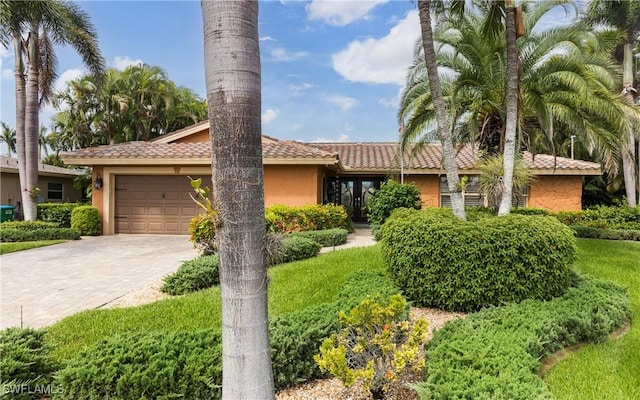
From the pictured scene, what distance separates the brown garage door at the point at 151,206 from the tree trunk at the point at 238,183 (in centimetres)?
1387

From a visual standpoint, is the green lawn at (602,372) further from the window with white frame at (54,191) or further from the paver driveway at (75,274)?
the window with white frame at (54,191)

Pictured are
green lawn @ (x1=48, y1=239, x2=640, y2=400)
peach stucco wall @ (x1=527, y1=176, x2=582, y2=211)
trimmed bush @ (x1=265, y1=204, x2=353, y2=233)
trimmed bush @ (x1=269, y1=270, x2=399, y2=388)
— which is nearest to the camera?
trimmed bush @ (x1=269, y1=270, x2=399, y2=388)

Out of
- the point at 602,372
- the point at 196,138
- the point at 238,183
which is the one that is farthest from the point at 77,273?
the point at 196,138

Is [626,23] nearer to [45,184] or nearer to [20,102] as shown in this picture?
[20,102]

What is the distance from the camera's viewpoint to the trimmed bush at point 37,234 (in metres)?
13.0

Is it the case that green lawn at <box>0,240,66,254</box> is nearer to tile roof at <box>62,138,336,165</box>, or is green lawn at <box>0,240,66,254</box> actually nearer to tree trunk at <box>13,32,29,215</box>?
tile roof at <box>62,138,336,165</box>

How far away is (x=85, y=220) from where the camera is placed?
14.4 metres

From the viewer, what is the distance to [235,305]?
2014 millimetres

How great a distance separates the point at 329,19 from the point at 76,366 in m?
10.1

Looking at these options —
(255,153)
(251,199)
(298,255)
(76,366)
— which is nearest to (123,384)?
(76,366)

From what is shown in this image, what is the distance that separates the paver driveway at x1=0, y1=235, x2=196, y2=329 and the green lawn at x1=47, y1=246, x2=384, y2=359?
81 centimetres

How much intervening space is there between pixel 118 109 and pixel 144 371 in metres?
28.6

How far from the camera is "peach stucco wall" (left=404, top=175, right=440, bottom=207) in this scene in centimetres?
1747

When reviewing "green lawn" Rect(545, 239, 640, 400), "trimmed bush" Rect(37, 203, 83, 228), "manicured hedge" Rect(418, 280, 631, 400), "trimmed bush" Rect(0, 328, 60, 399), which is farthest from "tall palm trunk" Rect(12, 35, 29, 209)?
"green lawn" Rect(545, 239, 640, 400)
